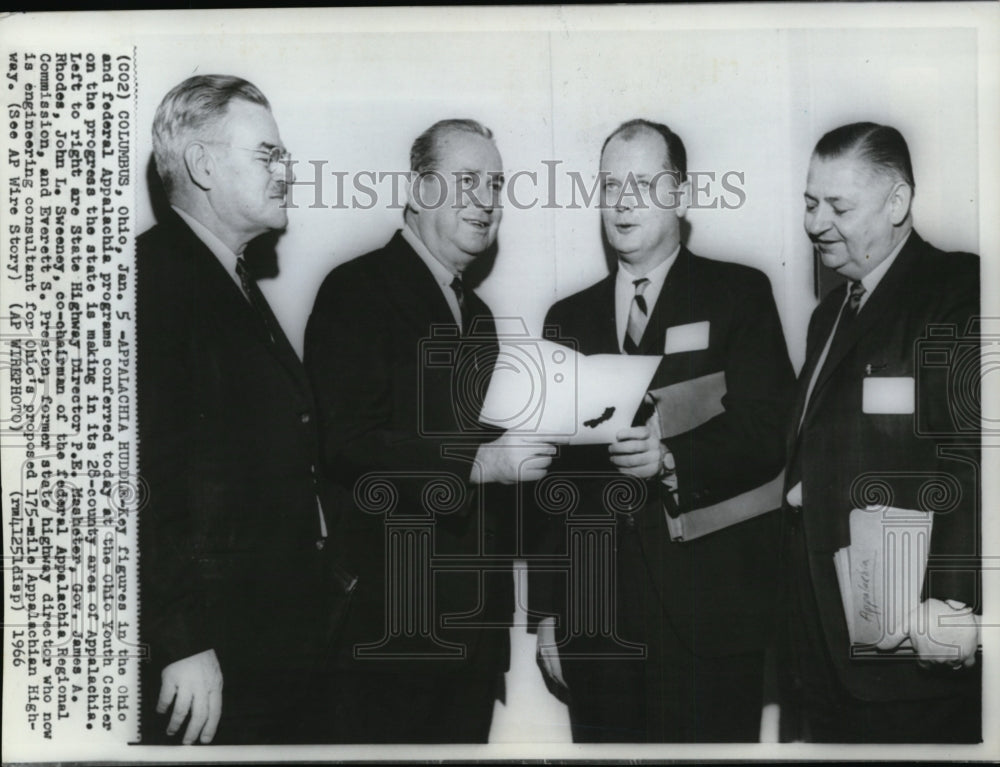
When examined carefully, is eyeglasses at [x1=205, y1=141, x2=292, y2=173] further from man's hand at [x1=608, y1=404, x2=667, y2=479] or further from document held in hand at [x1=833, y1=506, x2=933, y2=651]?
document held in hand at [x1=833, y1=506, x2=933, y2=651]

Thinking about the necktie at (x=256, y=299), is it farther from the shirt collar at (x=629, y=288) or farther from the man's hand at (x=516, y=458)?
the shirt collar at (x=629, y=288)

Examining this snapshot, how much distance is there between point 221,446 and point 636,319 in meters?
1.31

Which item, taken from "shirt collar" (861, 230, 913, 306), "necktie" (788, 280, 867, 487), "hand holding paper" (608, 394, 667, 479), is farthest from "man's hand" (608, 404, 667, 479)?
"shirt collar" (861, 230, 913, 306)

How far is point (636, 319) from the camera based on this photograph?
10.8 feet

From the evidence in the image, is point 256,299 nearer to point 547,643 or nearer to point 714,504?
point 547,643

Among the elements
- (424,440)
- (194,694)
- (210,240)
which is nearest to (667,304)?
(424,440)

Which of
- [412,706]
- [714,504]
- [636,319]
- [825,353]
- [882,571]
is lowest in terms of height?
[412,706]

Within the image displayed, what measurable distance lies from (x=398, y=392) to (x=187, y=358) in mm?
644

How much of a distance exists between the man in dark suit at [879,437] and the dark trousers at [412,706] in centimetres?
94

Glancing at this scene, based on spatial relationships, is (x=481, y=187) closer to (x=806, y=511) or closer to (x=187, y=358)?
(x=187, y=358)

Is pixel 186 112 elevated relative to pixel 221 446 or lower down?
elevated

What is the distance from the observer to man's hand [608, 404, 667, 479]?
3252mm

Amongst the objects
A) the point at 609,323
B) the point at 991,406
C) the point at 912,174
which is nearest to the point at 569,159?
the point at 609,323

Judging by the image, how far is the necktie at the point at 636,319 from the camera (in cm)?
329
